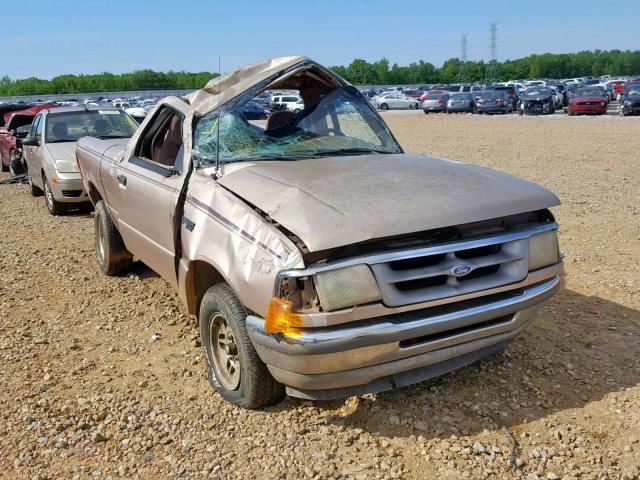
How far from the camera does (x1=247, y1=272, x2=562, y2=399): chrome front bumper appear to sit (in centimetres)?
278

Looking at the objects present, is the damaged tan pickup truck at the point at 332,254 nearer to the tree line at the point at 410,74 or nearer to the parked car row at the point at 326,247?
the parked car row at the point at 326,247

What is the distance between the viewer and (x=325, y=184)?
337 cm

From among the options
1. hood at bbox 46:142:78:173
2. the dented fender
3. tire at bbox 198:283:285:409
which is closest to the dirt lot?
tire at bbox 198:283:285:409

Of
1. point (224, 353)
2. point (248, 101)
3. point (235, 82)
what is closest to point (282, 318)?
point (224, 353)

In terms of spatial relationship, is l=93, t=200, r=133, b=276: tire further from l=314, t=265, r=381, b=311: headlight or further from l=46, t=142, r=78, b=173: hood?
l=314, t=265, r=381, b=311: headlight

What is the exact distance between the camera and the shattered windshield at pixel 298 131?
13.6 ft

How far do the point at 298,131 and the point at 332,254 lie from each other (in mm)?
1943

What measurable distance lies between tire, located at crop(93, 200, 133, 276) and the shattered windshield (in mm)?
1980

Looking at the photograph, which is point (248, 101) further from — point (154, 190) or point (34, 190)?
point (34, 190)

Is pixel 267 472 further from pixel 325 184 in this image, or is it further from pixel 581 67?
pixel 581 67

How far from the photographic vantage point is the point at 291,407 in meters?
3.49

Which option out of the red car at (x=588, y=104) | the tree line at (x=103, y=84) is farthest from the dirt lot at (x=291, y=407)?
the tree line at (x=103, y=84)

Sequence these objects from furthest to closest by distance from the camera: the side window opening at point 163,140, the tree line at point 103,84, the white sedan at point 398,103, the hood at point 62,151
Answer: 1. the tree line at point 103,84
2. the white sedan at point 398,103
3. the hood at point 62,151
4. the side window opening at point 163,140

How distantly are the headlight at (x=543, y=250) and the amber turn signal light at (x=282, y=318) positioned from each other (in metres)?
1.42
